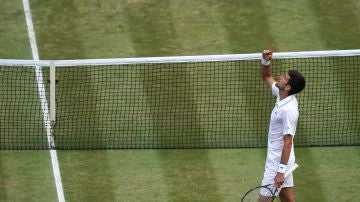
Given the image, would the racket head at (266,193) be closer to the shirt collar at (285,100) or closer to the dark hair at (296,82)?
the shirt collar at (285,100)

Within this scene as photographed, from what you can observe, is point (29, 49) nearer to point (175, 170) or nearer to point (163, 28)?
point (163, 28)

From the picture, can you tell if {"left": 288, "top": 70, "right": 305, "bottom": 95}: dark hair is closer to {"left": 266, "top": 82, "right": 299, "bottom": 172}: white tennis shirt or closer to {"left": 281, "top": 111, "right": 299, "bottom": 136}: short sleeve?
{"left": 266, "top": 82, "right": 299, "bottom": 172}: white tennis shirt

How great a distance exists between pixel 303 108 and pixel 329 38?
2450mm

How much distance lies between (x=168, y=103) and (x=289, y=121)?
4687 millimetres

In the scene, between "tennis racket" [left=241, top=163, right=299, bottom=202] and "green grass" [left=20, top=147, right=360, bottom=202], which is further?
"green grass" [left=20, top=147, right=360, bottom=202]

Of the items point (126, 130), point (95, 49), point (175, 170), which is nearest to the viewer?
point (175, 170)

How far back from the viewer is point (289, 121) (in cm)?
1309

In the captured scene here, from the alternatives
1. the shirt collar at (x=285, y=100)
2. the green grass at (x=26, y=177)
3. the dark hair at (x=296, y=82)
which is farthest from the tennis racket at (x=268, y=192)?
the green grass at (x=26, y=177)

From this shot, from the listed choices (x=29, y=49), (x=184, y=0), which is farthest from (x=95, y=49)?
(x=184, y=0)

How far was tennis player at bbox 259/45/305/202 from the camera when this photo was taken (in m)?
13.0

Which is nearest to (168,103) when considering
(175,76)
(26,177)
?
(175,76)

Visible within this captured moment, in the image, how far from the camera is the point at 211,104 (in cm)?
1748

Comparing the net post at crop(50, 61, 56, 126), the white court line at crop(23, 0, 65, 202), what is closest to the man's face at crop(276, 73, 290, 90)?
the white court line at crop(23, 0, 65, 202)

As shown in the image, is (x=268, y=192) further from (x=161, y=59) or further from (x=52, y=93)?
(x=52, y=93)
